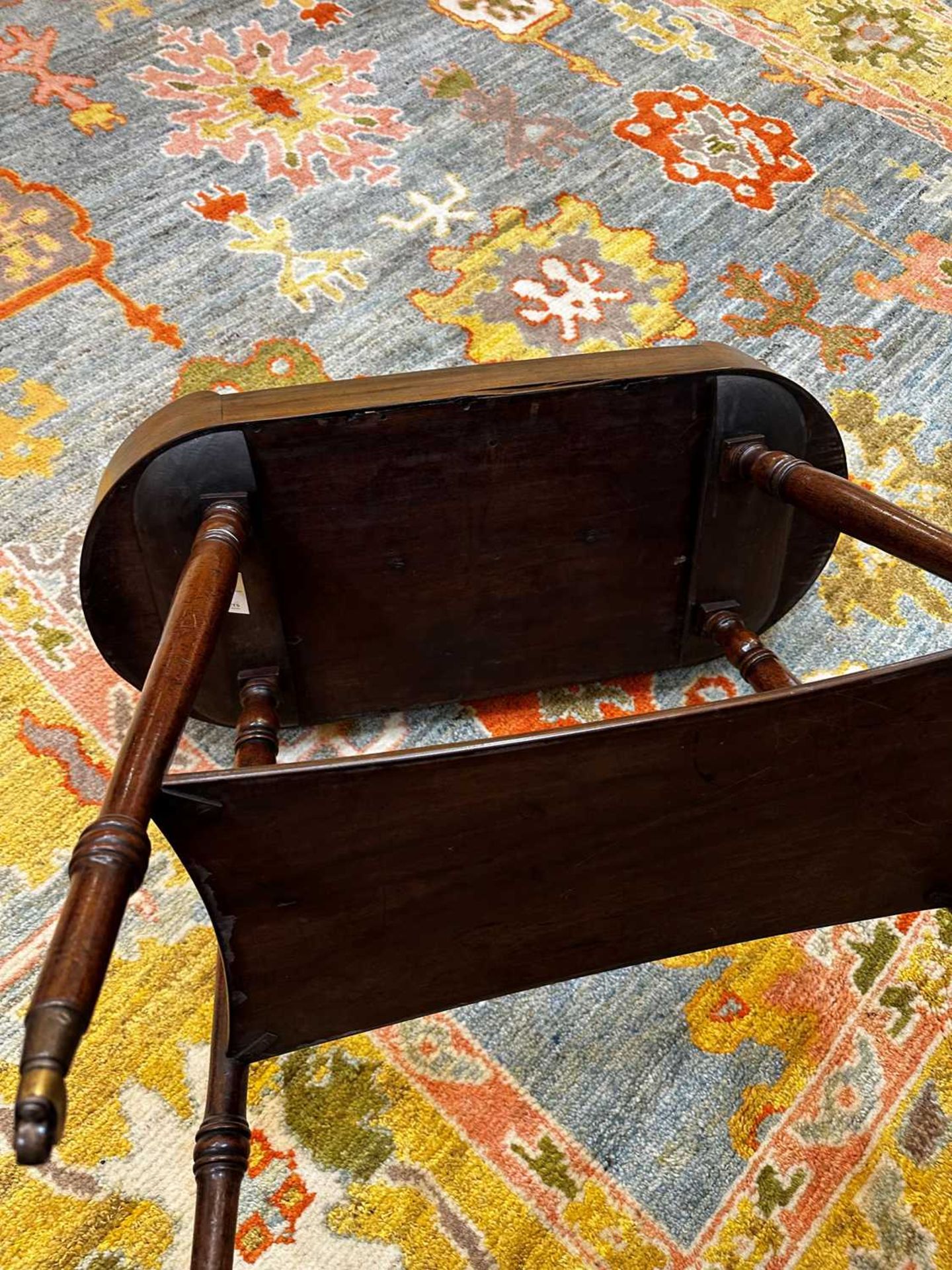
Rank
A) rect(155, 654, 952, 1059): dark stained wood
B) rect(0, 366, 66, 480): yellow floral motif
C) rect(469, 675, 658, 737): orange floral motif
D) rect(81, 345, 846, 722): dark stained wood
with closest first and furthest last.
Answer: rect(155, 654, 952, 1059): dark stained wood
rect(81, 345, 846, 722): dark stained wood
rect(469, 675, 658, 737): orange floral motif
rect(0, 366, 66, 480): yellow floral motif

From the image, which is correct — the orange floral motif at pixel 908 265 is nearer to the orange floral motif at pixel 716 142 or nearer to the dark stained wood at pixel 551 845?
the orange floral motif at pixel 716 142

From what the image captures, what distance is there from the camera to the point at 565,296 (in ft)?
4.86

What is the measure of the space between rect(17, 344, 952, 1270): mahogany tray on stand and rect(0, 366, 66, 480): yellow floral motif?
1.32 feet

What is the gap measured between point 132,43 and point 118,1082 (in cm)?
149

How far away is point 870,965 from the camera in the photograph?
0.98m

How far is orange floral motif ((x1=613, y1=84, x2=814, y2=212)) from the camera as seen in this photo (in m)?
1.64

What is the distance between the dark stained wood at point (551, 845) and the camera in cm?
65

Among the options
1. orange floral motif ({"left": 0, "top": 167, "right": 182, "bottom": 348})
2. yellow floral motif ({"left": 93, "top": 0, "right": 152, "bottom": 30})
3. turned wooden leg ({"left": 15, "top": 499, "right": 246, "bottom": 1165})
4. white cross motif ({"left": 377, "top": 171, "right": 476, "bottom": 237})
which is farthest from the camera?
yellow floral motif ({"left": 93, "top": 0, "right": 152, "bottom": 30})

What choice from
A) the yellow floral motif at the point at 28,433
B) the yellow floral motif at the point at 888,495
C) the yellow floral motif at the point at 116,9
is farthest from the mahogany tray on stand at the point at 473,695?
the yellow floral motif at the point at 116,9

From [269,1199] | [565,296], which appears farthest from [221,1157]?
[565,296]

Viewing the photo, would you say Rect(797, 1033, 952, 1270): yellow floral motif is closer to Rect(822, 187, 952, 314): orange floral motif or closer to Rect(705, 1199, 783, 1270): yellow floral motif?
Rect(705, 1199, 783, 1270): yellow floral motif

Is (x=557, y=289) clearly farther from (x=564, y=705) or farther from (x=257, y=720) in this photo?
(x=257, y=720)

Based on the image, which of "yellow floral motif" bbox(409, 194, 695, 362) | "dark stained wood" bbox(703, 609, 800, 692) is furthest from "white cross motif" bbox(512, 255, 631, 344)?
"dark stained wood" bbox(703, 609, 800, 692)

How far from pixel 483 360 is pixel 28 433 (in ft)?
1.70
